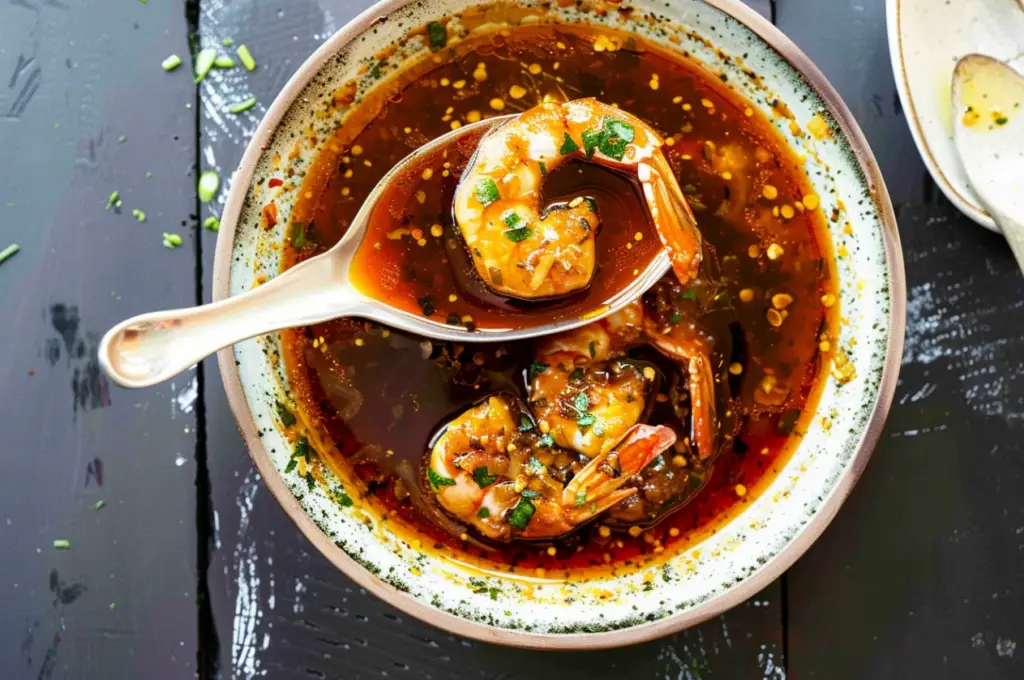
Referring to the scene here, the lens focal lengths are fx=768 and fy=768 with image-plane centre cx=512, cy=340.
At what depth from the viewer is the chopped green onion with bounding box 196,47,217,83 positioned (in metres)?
1.45

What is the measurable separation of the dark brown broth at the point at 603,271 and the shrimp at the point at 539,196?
10 centimetres

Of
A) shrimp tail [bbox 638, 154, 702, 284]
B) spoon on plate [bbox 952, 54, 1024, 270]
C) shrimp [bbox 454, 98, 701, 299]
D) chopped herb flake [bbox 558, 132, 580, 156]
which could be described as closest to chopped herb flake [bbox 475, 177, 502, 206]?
shrimp [bbox 454, 98, 701, 299]

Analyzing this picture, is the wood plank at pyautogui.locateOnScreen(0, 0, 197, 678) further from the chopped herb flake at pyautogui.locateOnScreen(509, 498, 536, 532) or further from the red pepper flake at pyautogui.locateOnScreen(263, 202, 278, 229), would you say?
the chopped herb flake at pyautogui.locateOnScreen(509, 498, 536, 532)

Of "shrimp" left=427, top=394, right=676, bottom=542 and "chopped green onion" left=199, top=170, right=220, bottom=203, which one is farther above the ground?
"chopped green onion" left=199, top=170, right=220, bottom=203

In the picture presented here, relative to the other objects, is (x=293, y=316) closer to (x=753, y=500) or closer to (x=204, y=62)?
(x=204, y=62)

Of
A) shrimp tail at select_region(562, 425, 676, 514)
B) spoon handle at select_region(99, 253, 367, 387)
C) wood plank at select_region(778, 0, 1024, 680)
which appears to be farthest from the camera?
→ wood plank at select_region(778, 0, 1024, 680)

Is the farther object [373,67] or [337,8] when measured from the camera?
[337,8]

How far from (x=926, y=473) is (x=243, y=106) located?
1456 mm

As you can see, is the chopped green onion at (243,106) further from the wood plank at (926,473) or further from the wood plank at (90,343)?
the wood plank at (926,473)

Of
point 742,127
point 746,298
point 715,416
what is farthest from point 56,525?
point 742,127

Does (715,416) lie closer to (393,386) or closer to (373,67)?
(393,386)

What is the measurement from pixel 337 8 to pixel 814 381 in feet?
3.63

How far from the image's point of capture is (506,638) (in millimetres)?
1198

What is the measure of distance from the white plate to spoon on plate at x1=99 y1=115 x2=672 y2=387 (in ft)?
1.80
